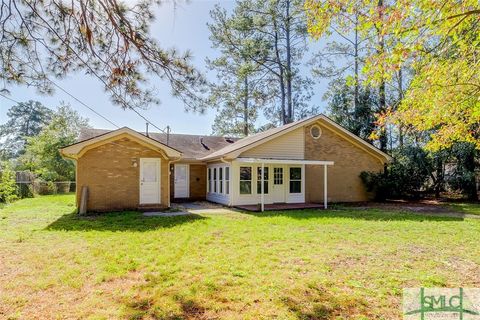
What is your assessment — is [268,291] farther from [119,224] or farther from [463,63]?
[119,224]

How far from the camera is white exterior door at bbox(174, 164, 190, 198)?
17750 mm

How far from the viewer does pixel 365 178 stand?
56.8 feet

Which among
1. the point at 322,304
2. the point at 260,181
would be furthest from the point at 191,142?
the point at 322,304

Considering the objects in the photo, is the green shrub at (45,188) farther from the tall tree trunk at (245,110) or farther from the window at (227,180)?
the tall tree trunk at (245,110)

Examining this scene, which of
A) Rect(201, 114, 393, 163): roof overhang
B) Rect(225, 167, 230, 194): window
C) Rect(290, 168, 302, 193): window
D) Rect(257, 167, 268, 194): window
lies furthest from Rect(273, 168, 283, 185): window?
Rect(225, 167, 230, 194): window

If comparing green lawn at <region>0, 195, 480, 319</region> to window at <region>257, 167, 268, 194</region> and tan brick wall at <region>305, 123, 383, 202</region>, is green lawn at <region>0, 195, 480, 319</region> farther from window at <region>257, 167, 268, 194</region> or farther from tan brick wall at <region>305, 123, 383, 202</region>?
tan brick wall at <region>305, 123, 383, 202</region>

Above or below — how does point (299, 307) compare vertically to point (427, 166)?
below

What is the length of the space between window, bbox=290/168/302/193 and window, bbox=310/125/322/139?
1.98 m

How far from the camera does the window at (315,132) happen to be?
1636cm

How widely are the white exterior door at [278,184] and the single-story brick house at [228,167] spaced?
0.05m

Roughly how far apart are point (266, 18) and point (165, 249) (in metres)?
23.1

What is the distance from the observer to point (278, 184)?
51.0 ft

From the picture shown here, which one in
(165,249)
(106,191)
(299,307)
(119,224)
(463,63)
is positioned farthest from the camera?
(106,191)

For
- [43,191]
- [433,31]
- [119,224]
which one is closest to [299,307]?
[433,31]
